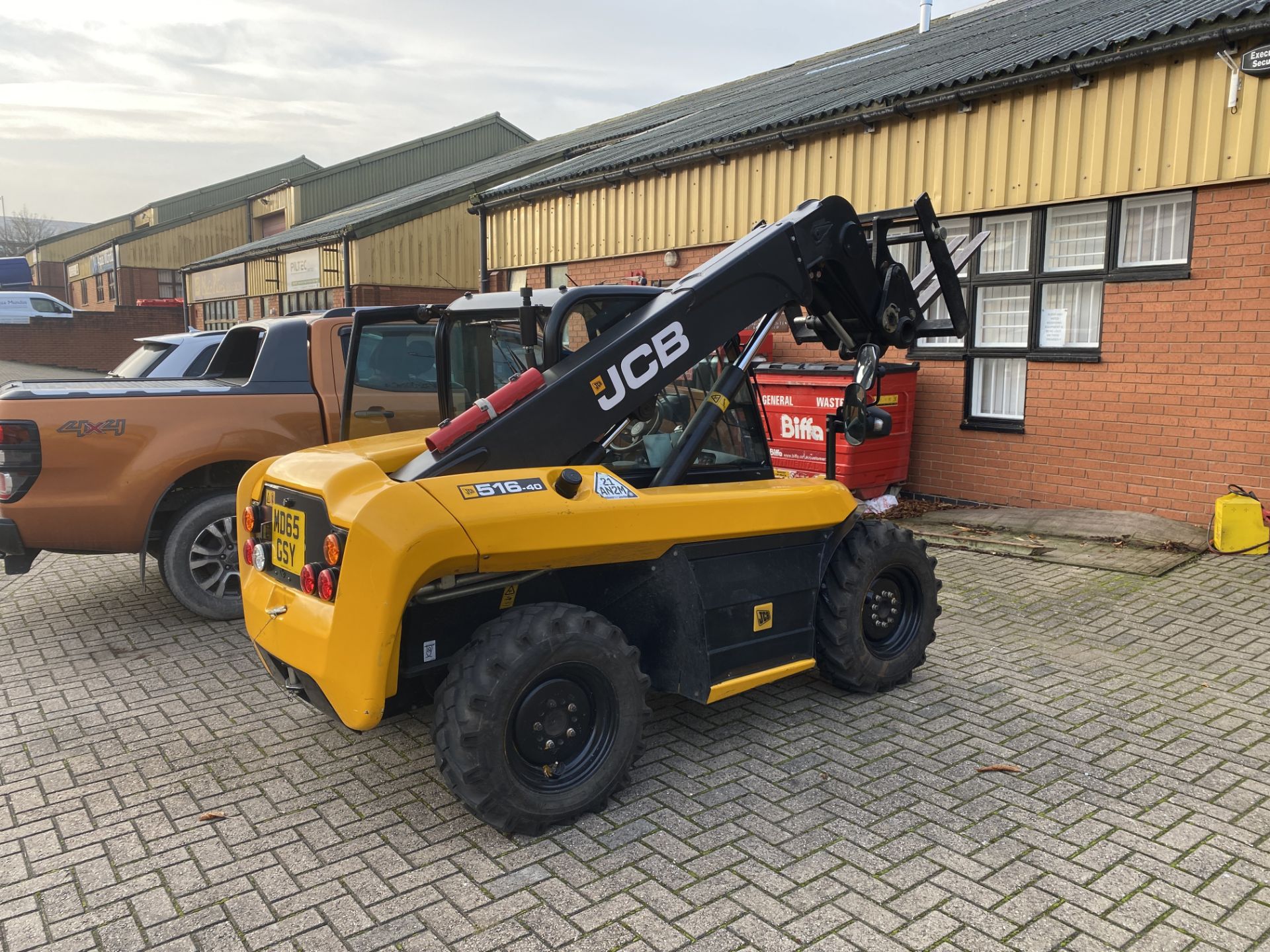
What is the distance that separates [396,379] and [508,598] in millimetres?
3510

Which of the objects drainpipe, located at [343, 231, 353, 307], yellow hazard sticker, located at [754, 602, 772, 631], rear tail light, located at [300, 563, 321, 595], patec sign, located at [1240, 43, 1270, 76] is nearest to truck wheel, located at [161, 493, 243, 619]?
rear tail light, located at [300, 563, 321, 595]

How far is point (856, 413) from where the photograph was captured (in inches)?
196

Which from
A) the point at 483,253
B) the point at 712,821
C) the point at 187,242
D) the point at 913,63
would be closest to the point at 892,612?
the point at 712,821

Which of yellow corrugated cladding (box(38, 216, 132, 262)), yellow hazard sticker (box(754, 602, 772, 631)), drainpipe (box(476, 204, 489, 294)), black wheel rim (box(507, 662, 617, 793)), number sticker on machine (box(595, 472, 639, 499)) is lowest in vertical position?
black wheel rim (box(507, 662, 617, 793))

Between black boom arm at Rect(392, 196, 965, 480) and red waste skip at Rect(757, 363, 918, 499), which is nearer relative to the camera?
black boom arm at Rect(392, 196, 965, 480)

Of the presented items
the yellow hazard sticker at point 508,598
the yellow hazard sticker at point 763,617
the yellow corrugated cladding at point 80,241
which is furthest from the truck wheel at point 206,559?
the yellow corrugated cladding at point 80,241

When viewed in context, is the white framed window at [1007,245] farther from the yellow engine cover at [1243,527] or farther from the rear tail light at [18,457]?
the rear tail light at [18,457]

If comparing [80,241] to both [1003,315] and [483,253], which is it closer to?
[483,253]

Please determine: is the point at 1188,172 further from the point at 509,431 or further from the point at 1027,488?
the point at 509,431

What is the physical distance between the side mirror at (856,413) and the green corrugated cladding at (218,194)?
49.3m

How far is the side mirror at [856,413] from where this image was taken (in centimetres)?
491

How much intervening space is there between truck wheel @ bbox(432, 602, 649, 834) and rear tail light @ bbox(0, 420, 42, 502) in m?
3.89

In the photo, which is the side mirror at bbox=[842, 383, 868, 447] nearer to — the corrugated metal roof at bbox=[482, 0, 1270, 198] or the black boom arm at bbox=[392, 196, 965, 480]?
the black boom arm at bbox=[392, 196, 965, 480]

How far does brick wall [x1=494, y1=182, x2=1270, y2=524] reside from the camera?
7688 mm
